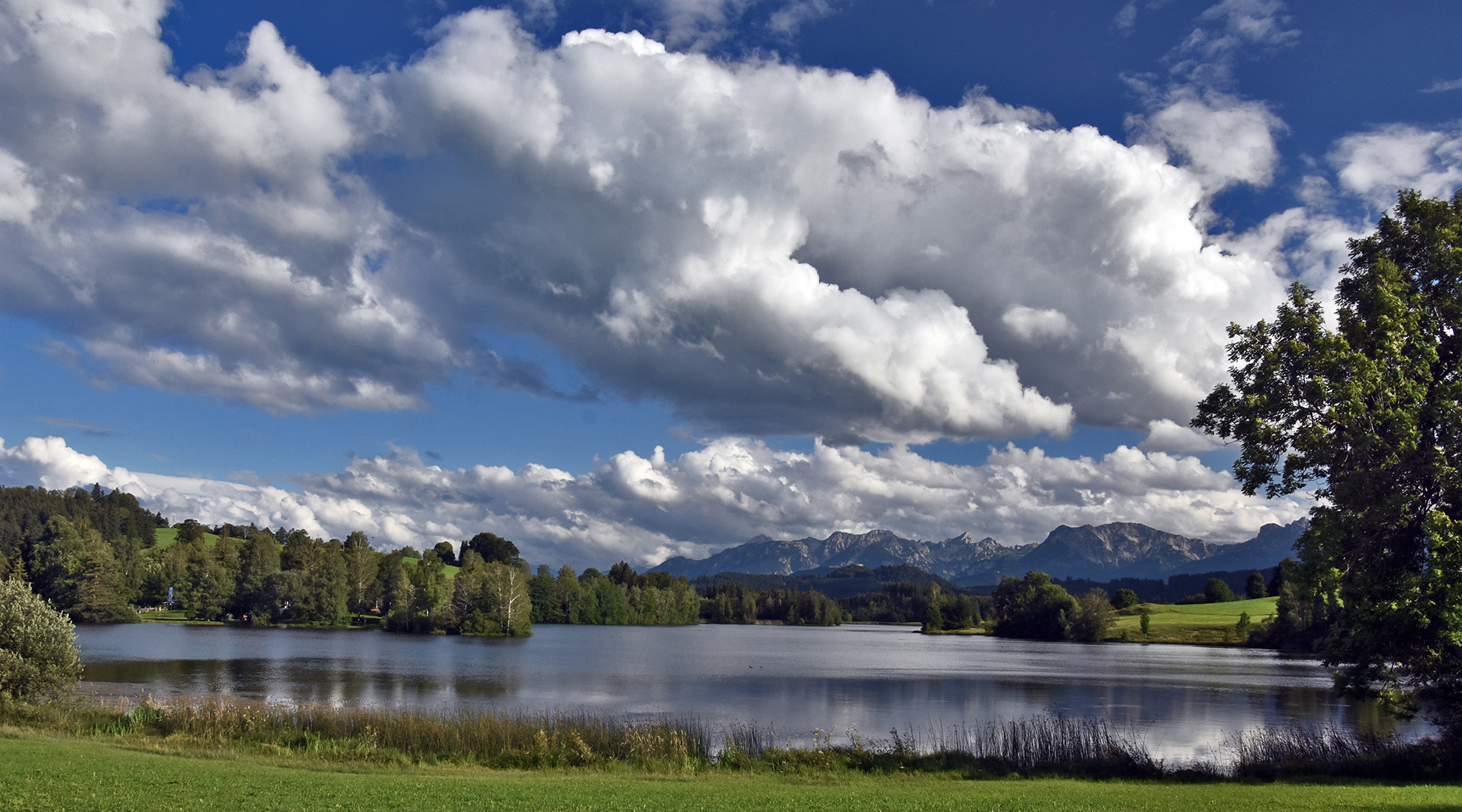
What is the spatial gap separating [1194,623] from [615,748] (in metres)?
140

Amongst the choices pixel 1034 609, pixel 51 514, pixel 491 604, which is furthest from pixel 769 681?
pixel 51 514

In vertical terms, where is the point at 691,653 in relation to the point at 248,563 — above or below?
below

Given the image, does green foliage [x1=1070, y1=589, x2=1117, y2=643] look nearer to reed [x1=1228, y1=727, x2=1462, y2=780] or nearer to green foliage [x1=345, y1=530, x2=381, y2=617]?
reed [x1=1228, y1=727, x2=1462, y2=780]

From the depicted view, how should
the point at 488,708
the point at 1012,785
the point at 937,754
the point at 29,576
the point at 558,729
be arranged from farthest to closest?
the point at 29,576, the point at 488,708, the point at 558,729, the point at 937,754, the point at 1012,785

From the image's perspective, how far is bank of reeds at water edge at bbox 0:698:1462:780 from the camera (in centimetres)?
2869

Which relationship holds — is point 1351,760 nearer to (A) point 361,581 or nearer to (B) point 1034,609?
(B) point 1034,609

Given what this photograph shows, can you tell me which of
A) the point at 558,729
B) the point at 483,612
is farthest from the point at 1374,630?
the point at 483,612

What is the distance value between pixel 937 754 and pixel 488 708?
25075 millimetres

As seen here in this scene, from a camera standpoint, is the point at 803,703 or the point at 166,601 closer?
the point at 803,703

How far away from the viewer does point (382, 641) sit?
111062mm

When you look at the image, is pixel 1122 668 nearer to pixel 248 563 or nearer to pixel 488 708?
pixel 488 708

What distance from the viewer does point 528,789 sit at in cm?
2227

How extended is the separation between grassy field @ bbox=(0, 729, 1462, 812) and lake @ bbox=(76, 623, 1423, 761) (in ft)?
44.7

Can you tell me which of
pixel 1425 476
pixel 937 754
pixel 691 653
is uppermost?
pixel 1425 476
